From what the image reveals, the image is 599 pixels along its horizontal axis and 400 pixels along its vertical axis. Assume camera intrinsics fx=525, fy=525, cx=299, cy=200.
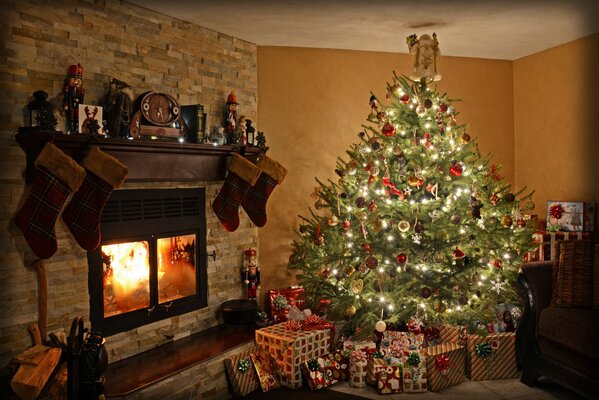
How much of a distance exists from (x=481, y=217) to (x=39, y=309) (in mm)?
3167

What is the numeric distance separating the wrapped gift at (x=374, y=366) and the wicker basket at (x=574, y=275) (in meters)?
1.32

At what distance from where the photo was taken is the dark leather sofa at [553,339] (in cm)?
332

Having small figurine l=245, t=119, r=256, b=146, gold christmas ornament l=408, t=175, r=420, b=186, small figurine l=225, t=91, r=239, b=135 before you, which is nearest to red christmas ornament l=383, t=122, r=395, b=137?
gold christmas ornament l=408, t=175, r=420, b=186

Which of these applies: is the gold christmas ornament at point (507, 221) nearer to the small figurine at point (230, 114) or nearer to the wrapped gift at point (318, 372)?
the wrapped gift at point (318, 372)

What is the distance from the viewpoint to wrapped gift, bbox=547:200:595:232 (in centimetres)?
486

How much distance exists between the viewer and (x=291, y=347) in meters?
3.83

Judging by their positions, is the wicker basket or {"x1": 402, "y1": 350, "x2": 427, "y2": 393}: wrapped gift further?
{"x1": 402, "y1": 350, "x2": 427, "y2": 393}: wrapped gift

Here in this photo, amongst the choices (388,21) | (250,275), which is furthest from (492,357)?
(388,21)

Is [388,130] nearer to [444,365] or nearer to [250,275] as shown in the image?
[250,275]

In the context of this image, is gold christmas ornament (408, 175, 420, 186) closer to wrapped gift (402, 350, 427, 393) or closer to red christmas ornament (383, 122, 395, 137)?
red christmas ornament (383, 122, 395, 137)

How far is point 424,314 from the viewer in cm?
412

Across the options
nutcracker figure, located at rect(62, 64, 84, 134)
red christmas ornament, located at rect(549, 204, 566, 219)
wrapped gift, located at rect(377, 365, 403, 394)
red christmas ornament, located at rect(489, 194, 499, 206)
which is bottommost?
wrapped gift, located at rect(377, 365, 403, 394)

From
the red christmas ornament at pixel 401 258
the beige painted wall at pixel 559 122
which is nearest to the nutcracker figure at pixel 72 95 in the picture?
the red christmas ornament at pixel 401 258

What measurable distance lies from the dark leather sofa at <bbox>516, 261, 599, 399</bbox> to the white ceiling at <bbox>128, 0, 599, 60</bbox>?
1990 mm
